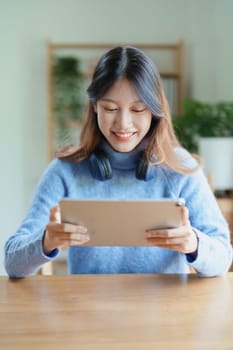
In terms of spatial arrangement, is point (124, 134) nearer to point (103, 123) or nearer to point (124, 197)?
point (103, 123)

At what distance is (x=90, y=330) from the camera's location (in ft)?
2.69

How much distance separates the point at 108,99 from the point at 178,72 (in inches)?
86.9

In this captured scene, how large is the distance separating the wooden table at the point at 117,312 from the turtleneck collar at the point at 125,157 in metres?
0.33

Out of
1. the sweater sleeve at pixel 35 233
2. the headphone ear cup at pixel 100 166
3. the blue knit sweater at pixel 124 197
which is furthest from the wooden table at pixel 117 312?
the headphone ear cup at pixel 100 166

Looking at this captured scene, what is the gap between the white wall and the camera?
327cm

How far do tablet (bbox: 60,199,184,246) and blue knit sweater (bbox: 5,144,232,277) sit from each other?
22 centimetres

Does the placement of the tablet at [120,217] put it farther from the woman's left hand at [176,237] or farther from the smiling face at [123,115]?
the smiling face at [123,115]

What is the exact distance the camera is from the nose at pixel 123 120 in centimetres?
117

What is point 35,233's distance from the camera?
3.75ft

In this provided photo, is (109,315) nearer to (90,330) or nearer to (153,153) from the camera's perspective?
(90,330)

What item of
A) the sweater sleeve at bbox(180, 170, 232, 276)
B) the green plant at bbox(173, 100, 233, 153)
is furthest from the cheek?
the green plant at bbox(173, 100, 233, 153)

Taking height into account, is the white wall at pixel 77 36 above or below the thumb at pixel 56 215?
above

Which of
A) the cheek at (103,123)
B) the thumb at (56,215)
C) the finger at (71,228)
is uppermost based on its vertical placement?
the cheek at (103,123)

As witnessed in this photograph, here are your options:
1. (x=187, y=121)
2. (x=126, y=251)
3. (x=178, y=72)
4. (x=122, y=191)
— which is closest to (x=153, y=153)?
(x=122, y=191)
